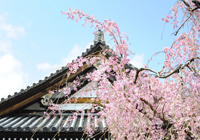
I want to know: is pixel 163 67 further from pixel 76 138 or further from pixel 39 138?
pixel 39 138

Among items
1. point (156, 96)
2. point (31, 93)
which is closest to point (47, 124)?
point (31, 93)

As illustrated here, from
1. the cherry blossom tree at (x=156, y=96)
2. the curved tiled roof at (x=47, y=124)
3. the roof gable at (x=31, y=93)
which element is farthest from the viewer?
the roof gable at (x=31, y=93)

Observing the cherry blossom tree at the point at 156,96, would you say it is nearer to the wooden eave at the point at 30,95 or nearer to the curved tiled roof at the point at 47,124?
the curved tiled roof at the point at 47,124

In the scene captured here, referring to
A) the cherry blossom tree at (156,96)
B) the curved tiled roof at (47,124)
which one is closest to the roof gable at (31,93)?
the curved tiled roof at (47,124)

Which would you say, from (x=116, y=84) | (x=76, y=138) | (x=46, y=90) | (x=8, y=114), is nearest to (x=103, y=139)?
(x=76, y=138)

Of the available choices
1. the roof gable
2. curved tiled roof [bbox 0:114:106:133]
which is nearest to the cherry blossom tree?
curved tiled roof [bbox 0:114:106:133]

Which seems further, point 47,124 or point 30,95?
point 30,95

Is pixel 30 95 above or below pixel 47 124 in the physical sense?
above

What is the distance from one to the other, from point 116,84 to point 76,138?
202 cm

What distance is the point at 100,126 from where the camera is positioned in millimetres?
5648

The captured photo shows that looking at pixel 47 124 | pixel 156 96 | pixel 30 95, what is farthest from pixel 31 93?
pixel 156 96

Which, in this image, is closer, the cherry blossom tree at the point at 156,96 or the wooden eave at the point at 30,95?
the cherry blossom tree at the point at 156,96

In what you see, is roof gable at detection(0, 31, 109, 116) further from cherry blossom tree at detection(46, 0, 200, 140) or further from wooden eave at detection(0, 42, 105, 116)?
cherry blossom tree at detection(46, 0, 200, 140)

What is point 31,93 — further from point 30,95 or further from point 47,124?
point 47,124
